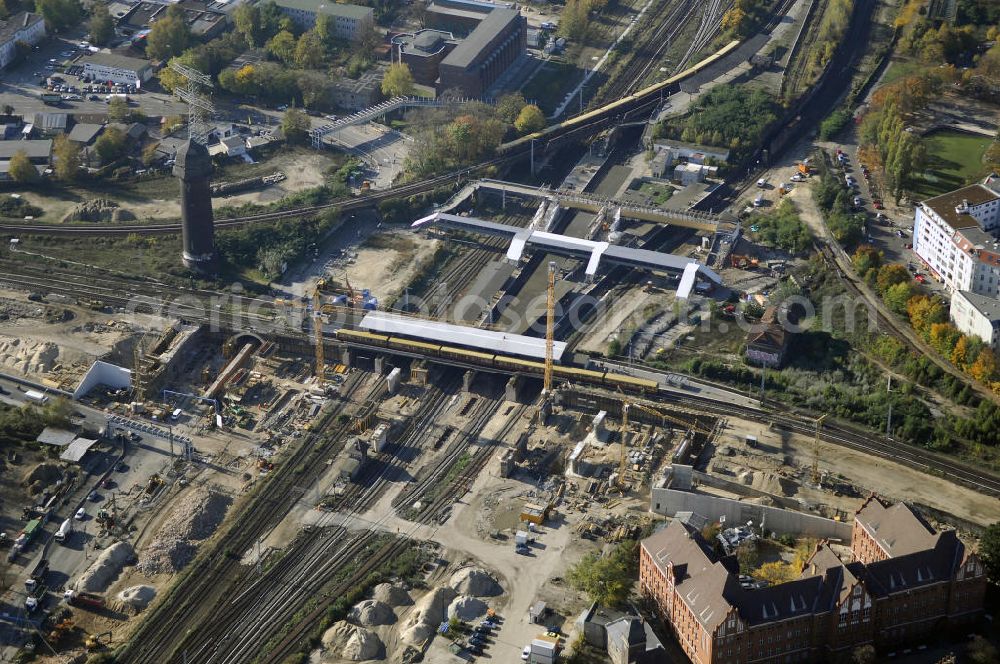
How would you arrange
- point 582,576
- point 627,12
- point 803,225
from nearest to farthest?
point 582,576 < point 803,225 < point 627,12

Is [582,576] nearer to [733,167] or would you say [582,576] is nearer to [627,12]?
[733,167]

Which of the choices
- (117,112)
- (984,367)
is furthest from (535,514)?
(117,112)

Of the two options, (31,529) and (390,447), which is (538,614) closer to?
(390,447)

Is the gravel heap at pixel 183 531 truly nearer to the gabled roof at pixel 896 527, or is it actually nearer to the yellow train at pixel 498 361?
the yellow train at pixel 498 361

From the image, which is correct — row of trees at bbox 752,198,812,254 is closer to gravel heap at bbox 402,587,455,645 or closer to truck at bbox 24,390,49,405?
gravel heap at bbox 402,587,455,645

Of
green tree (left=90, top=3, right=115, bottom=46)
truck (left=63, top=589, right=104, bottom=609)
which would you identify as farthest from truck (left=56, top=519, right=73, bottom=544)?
green tree (left=90, top=3, right=115, bottom=46)

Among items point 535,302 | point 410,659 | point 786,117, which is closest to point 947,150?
point 786,117
